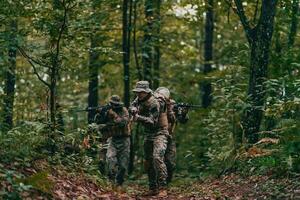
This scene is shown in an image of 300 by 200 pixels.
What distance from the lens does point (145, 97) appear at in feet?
36.6

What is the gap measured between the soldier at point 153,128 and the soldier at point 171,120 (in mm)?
1157

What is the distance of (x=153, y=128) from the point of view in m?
11.5

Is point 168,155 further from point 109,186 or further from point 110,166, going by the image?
point 109,186

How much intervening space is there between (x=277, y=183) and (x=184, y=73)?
56.8 ft

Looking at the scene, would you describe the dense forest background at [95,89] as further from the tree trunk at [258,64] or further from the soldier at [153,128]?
the soldier at [153,128]

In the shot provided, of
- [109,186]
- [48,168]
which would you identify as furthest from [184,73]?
[48,168]

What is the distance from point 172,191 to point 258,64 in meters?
3.30

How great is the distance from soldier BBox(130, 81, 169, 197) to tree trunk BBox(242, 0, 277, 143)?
1845 millimetres

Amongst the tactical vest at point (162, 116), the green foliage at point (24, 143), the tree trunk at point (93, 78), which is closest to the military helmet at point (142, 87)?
the tactical vest at point (162, 116)

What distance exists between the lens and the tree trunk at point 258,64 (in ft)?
36.6

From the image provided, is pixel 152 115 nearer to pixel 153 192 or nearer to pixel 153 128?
pixel 153 128

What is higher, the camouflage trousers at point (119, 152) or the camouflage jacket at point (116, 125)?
the camouflage jacket at point (116, 125)

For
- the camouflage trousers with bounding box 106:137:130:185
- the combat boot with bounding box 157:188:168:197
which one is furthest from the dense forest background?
the combat boot with bounding box 157:188:168:197

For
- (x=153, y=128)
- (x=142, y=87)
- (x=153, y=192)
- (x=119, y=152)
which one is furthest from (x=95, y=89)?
(x=153, y=192)
